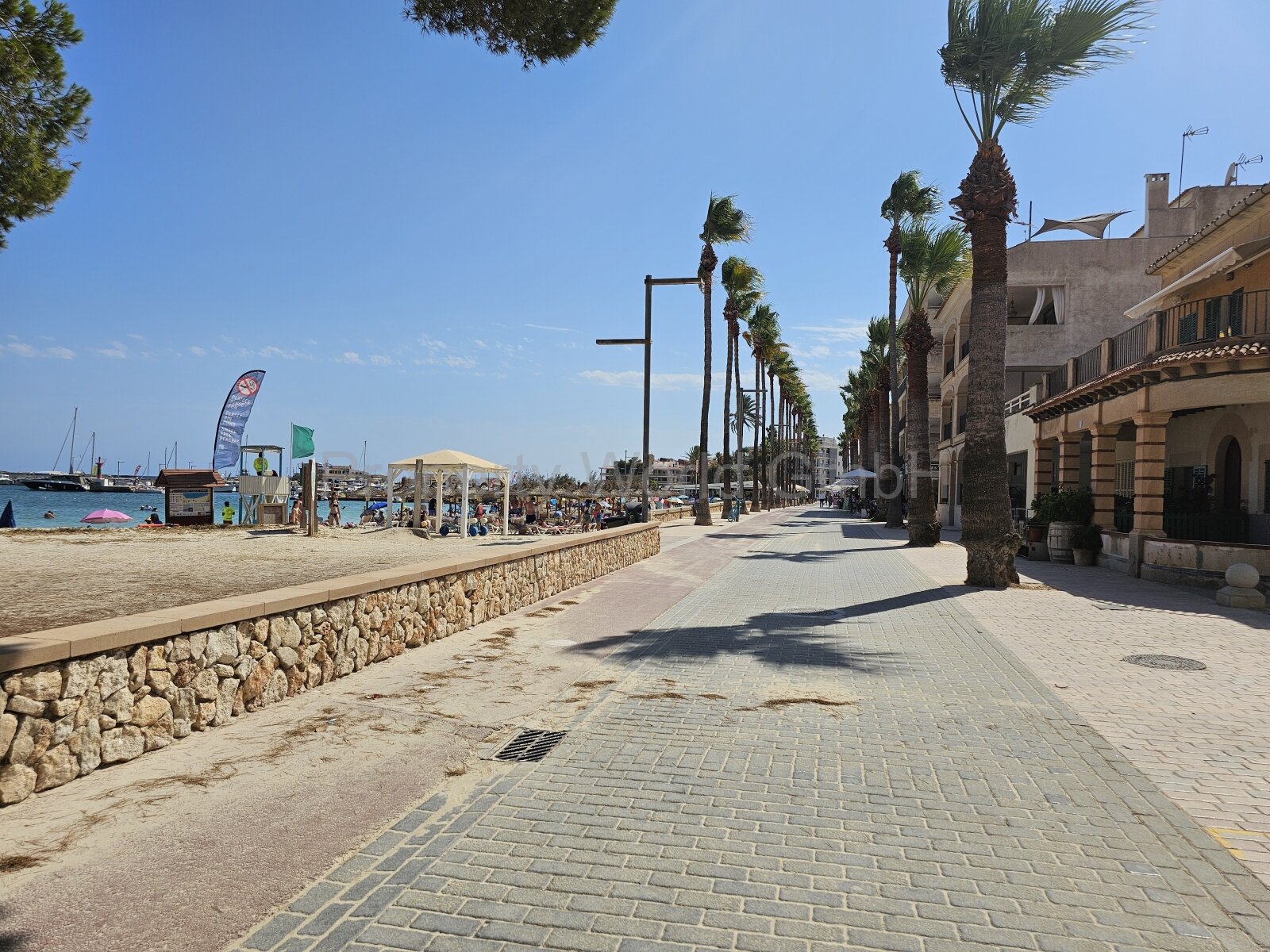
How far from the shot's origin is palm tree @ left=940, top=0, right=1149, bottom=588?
14422 millimetres

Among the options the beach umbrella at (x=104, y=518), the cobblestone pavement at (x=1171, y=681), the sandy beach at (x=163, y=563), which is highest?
the sandy beach at (x=163, y=563)

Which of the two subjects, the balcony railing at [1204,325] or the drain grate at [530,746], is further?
the balcony railing at [1204,325]

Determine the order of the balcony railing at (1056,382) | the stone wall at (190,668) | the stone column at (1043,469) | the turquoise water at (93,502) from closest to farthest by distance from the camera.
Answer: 1. the stone wall at (190,668)
2. the balcony railing at (1056,382)
3. the stone column at (1043,469)
4. the turquoise water at (93,502)

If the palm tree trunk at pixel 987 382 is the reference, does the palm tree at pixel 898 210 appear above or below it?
above

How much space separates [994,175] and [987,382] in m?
4.07

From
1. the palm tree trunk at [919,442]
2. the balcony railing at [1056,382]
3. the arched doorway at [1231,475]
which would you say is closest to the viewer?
the arched doorway at [1231,475]

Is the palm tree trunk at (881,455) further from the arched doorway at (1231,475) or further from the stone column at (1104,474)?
the stone column at (1104,474)

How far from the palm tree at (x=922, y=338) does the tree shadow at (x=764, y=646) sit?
50.8ft

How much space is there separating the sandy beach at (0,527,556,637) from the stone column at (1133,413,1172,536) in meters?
14.2

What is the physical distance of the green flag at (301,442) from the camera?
2294 centimetres

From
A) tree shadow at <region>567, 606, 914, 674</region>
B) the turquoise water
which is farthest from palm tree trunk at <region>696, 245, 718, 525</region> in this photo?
the turquoise water

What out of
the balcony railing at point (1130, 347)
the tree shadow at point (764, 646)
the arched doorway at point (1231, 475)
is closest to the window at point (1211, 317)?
the balcony railing at point (1130, 347)

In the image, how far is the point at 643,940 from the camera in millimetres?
2986

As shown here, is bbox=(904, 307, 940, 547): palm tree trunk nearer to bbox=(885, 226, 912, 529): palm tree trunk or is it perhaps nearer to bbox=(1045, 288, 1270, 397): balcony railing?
bbox=(885, 226, 912, 529): palm tree trunk
